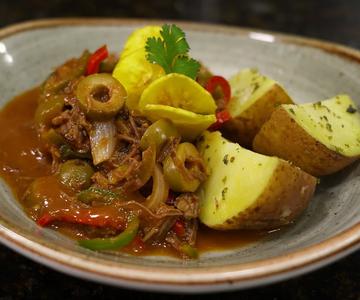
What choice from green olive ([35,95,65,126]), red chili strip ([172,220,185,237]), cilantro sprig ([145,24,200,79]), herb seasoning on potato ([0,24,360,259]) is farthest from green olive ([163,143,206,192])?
green olive ([35,95,65,126])

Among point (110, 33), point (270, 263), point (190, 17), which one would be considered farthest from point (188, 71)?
point (190, 17)

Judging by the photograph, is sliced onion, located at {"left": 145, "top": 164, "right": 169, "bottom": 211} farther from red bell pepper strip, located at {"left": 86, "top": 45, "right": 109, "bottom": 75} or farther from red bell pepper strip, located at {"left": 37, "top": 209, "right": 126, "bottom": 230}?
red bell pepper strip, located at {"left": 86, "top": 45, "right": 109, "bottom": 75}

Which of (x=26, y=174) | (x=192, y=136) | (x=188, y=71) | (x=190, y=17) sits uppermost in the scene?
(x=188, y=71)

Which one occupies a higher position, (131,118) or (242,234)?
(131,118)

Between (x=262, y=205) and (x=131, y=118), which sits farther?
(x=131, y=118)

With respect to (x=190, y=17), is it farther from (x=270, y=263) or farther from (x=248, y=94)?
(x=270, y=263)

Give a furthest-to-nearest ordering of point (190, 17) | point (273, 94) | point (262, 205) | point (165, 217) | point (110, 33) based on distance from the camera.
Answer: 1. point (190, 17)
2. point (110, 33)
3. point (273, 94)
4. point (165, 217)
5. point (262, 205)

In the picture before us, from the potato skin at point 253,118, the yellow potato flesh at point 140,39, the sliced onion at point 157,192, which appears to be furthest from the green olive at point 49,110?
the potato skin at point 253,118
